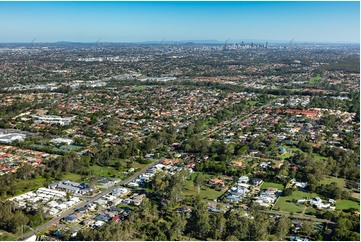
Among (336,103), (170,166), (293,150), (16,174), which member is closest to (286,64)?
(336,103)

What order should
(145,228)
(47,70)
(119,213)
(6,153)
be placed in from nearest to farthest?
(145,228), (119,213), (6,153), (47,70)

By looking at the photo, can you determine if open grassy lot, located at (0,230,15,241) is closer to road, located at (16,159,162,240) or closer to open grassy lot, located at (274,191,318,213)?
road, located at (16,159,162,240)

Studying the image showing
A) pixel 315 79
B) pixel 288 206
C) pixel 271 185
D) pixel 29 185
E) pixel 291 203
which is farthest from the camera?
pixel 315 79

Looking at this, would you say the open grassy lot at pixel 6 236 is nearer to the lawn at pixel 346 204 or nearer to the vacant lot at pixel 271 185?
the vacant lot at pixel 271 185

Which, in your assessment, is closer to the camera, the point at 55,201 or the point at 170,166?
the point at 55,201

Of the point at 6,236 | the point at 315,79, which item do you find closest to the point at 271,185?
the point at 6,236

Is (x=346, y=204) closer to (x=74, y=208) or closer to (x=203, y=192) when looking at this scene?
(x=203, y=192)

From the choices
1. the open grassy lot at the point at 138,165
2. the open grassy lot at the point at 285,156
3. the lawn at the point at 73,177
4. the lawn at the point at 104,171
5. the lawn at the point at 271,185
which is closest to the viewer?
the lawn at the point at 271,185

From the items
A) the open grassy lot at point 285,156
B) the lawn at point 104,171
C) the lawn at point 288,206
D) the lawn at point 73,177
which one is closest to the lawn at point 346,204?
the lawn at point 288,206

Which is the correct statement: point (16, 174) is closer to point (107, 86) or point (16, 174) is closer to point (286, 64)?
point (107, 86)
